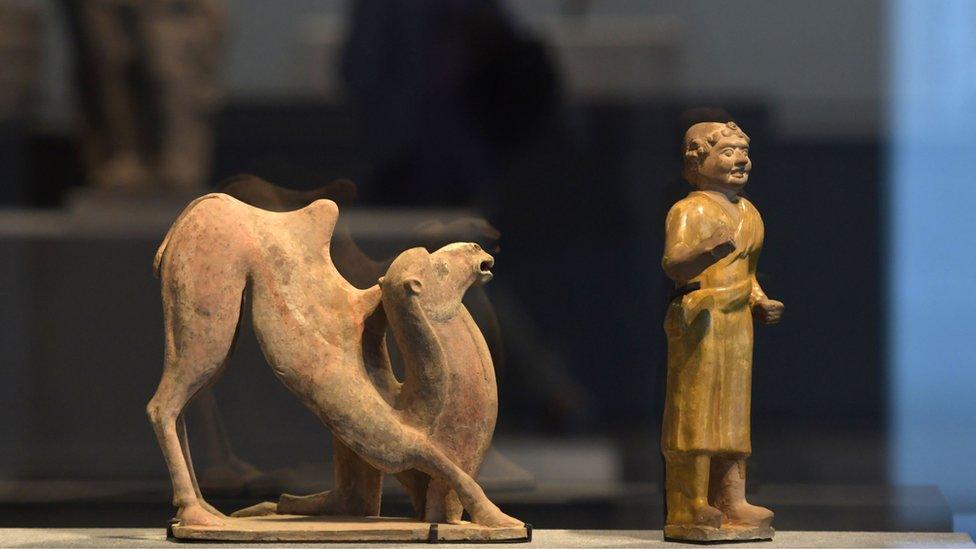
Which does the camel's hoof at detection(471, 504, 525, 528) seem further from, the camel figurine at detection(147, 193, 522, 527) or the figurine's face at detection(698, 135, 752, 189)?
the figurine's face at detection(698, 135, 752, 189)

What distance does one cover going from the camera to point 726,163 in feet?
7.98

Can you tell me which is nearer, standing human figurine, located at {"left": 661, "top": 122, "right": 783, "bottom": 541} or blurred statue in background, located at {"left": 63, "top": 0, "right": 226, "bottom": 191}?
standing human figurine, located at {"left": 661, "top": 122, "right": 783, "bottom": 541}

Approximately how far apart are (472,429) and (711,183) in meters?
0.50

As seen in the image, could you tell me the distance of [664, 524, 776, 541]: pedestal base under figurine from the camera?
2.39 meters

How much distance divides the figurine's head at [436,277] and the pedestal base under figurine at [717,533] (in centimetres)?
45

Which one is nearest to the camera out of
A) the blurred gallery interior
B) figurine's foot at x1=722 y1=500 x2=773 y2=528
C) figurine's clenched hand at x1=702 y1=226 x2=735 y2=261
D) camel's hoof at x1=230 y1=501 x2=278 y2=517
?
figurine's clenched hand at x1=702 y1=226 x2=735 y2=261

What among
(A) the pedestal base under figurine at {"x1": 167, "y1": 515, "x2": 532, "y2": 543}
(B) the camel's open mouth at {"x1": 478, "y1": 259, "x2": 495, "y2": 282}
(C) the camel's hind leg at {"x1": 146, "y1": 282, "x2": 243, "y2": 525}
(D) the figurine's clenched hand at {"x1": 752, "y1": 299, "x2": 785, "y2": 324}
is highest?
(B) the camel's open mouth at {"x1": 478, "y1": 259, "x2": 495, "y2": 282}

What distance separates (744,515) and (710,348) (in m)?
0.25

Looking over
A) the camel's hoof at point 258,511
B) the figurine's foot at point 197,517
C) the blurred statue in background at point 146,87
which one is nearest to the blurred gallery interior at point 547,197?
the blurred statue in background at point 146,87

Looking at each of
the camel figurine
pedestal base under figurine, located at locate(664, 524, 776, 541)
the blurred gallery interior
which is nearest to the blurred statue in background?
the blurred gallery interior

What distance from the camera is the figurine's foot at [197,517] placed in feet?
7.84

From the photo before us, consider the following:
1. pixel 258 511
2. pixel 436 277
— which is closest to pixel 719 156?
pixel 436 277

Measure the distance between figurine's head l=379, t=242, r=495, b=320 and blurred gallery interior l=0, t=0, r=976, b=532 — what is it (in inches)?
19.9

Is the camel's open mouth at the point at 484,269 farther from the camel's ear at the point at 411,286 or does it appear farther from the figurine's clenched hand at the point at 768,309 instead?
the figurine's clenched hand at the point at 768,309
